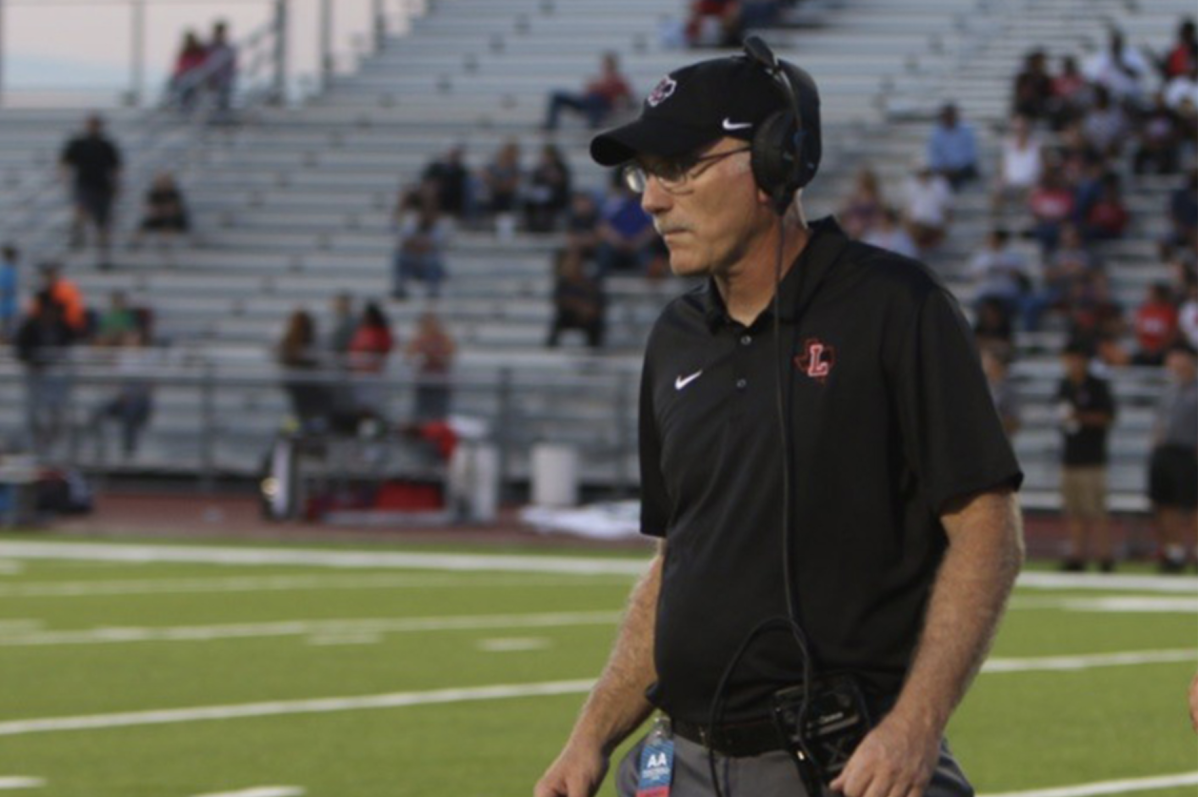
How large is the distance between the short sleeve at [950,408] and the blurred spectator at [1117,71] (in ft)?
90.5

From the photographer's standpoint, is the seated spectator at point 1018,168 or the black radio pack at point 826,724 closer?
the black radio pack at point 826,724

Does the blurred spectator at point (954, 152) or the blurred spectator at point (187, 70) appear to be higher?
the blurred spectator at point (187, 70)

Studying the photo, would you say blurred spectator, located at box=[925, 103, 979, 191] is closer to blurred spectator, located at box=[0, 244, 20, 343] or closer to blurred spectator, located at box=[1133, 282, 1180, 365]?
blurred spectator, located at box=[1133, 282, 1180, 365]

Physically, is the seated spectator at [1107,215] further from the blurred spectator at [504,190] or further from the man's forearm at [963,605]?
the man's forearm at [963,605]

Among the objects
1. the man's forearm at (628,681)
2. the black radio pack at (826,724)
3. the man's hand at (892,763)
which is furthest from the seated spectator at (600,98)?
the man's hand at (892,763)

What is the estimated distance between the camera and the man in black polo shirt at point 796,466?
15.2 feet

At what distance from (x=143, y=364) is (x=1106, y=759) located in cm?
2069

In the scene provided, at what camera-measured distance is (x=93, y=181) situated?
36.5 meters

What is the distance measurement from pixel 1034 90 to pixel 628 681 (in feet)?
91.8

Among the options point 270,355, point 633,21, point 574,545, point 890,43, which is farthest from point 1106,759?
point 633,21

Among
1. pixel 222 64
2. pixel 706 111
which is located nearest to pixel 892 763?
pixel 706 111

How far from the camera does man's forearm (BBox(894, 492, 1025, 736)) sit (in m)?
4.52

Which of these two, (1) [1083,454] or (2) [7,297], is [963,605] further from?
(2) [7,297]

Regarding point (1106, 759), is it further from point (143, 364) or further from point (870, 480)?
point (143, 364)
